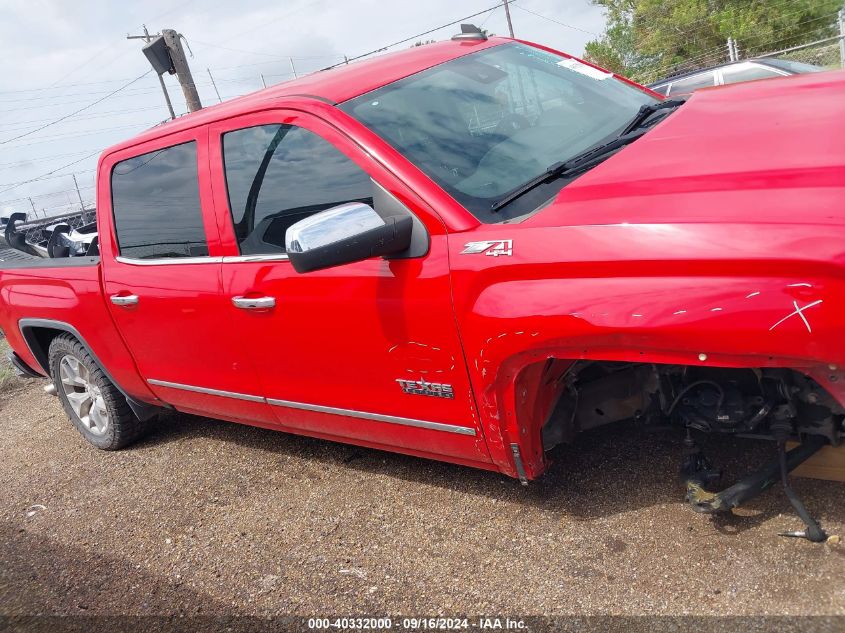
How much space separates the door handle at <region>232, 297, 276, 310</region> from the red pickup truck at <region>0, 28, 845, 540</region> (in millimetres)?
27

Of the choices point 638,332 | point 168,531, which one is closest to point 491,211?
point 638,332

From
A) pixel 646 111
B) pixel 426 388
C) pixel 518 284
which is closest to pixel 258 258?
pixel 426 388

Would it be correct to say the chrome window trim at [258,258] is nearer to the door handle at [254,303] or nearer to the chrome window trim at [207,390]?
the door handle at [254,303]

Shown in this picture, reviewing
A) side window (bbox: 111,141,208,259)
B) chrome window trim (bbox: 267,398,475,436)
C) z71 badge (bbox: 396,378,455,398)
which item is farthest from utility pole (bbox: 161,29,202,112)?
z71 badge (bbox: 396,378,455,398)

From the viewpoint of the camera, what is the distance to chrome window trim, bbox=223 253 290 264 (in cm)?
289

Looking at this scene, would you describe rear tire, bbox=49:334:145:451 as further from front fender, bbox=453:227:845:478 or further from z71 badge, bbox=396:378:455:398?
front fender, bbox=453:227:845:478

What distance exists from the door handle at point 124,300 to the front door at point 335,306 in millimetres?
812

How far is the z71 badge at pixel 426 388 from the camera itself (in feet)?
8.43

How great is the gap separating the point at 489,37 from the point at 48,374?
374cm

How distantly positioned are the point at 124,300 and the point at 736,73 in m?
8.00

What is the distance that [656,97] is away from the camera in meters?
3.49

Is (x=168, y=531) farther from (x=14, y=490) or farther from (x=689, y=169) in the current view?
(x=689, y=169)

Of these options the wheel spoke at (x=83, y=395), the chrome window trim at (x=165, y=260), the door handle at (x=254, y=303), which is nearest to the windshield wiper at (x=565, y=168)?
the door handle at (x=254, y=303)

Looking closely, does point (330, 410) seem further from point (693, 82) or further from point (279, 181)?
point (693, 82)
